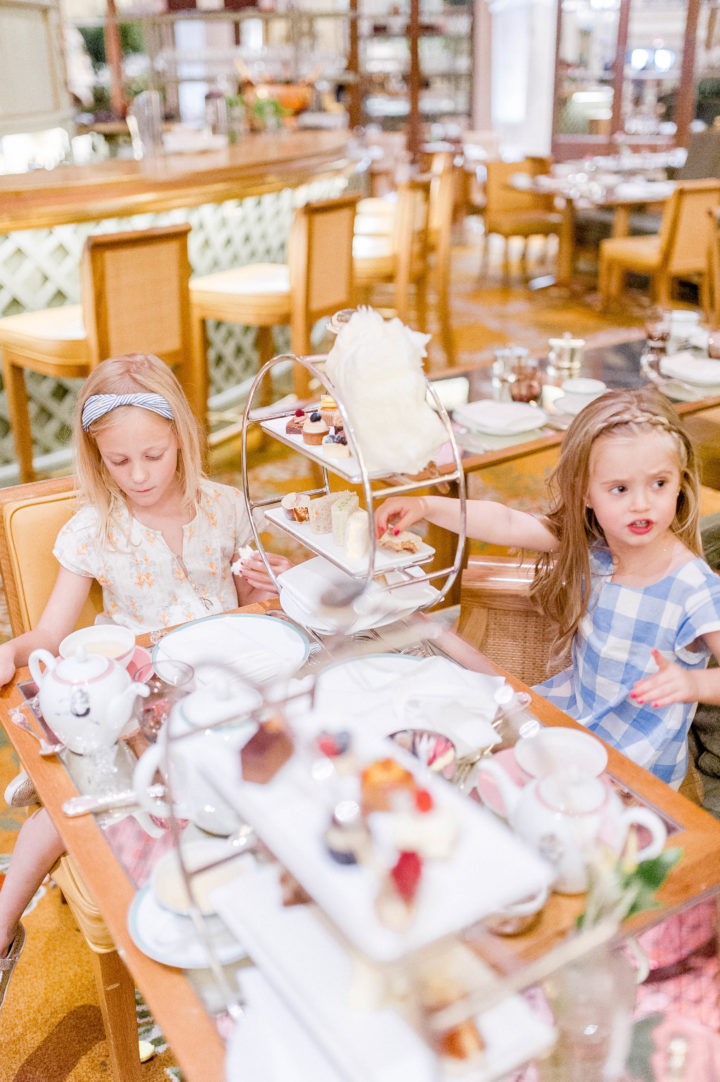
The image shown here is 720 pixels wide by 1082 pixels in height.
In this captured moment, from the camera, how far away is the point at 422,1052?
2.16 ft

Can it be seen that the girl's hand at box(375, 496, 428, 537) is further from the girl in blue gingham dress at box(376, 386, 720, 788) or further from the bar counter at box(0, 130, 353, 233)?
the bar counter at box(0, 130, 353, 233)

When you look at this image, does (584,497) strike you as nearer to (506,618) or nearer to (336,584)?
(506,618)

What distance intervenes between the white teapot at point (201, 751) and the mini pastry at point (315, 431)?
322 mm

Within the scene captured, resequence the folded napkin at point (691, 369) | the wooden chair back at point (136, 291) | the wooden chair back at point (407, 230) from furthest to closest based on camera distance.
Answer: the wooden chair back at point (407, 230), the wooden chair back at point (136, 291), the folded napkin at point (691, 369)

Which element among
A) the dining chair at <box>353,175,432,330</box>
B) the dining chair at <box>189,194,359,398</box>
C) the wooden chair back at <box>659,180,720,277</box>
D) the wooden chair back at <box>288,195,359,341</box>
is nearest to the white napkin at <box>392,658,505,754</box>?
the dining chair at <box>189,194,359,398</box>

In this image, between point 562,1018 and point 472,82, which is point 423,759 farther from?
point 472,82

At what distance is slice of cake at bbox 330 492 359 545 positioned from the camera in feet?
3.74

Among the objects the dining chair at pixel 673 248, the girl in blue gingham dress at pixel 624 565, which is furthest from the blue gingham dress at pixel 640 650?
the dining chair at pixel 673 248

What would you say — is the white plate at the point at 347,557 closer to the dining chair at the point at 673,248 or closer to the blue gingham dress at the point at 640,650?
the blue gingham dress at the point at 640,650

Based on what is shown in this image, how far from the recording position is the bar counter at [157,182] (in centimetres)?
326

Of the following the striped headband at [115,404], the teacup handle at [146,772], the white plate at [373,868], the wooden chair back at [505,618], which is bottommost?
the wooden chair back at [505,618]

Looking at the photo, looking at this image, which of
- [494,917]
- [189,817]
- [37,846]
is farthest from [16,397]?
[494,917]

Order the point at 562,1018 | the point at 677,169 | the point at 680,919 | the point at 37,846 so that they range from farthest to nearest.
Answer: the point at 677,169 < the point at 37,846 < the point at 680,919 < the point at 562,1018

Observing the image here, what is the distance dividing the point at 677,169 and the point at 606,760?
25.5ft
